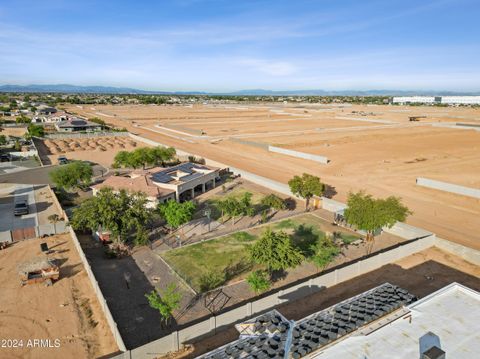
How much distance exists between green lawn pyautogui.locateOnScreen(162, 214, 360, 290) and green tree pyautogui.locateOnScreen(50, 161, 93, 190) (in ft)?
62.8

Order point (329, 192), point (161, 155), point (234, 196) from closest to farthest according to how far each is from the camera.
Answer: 1. point (234, 196)
2. point (329, 192)
3. point (161, 155)

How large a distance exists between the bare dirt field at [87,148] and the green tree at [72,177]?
14.5 meters

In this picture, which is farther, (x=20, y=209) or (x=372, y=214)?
(x=20, y=209)

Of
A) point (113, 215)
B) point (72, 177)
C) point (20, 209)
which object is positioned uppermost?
point (113, 215)

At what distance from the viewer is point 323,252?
2334 centimetres

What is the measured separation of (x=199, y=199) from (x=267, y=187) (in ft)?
29.5

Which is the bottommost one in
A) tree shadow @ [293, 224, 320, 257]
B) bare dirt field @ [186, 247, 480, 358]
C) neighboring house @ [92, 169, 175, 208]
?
bare dirt field @ [186, 247, 480, 358]

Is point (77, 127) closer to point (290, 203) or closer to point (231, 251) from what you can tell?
point (290, 203)

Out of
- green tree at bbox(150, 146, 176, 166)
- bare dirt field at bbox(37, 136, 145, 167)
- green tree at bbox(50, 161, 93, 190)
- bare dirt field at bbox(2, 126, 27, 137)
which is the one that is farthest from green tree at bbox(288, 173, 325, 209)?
bare dirt field at bbox(2, 126, 27, 137)

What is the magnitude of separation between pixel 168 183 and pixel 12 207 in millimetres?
15422

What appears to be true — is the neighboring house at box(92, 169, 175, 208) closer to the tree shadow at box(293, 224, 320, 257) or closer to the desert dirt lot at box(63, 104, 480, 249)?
the tree shadow at box(293, 224, 320, 257)

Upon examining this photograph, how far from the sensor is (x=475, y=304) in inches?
639

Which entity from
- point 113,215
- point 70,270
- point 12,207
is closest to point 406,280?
point 113,215

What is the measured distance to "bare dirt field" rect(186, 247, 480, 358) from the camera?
19.1 m
